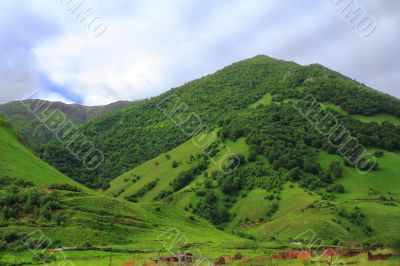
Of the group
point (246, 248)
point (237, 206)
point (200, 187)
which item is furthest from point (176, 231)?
point (200, 187)

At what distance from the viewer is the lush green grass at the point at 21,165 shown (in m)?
107

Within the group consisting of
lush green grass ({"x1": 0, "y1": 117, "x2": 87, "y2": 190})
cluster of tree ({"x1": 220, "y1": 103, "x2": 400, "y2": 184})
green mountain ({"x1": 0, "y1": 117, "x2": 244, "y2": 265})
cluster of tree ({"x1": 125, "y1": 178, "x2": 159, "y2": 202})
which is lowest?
green mountain ({"x1": 0, "y1": 117, "x2": 244, "y2": 265})

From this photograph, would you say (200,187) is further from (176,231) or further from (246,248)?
(246,248)

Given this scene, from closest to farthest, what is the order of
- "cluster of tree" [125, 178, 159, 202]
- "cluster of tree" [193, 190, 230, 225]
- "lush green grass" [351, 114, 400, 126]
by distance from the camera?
1. "cluster of tree" [193, 190, 230, 225]
2. "cluster of tree" [125, 178, 159, 202]
3. "lush green grass" [351, 114, 400, 126]

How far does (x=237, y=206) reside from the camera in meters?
142

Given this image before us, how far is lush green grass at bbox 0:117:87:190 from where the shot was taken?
352 ft

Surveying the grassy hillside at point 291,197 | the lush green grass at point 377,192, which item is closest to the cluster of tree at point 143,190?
the grassy hillside at point 291,197

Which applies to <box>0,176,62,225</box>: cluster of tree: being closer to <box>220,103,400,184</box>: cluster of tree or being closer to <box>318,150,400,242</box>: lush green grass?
<box>318,150,400,242</box>: lush green grass

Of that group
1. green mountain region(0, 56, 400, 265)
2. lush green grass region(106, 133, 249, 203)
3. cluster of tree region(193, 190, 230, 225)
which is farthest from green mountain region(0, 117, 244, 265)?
lush green grass region(106, 133, 249, 203)

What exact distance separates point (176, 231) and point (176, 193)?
72879mm

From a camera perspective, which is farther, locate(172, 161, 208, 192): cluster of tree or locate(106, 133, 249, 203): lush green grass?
locate(106, 133, 249, 203): lush green grass

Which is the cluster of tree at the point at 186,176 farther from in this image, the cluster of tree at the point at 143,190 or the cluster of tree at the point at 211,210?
the cluster of tree at the point at 211,210

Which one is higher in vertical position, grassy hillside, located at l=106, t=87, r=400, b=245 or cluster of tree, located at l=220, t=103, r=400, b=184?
cluster of tree, located at l=220, t=103, r=400, b=184

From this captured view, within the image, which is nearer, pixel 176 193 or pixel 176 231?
pixel 176 231
